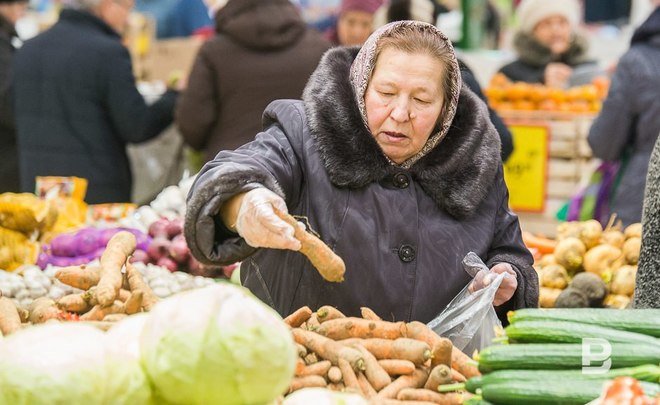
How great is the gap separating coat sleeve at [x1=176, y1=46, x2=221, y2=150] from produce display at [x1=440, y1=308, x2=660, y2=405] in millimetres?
3450

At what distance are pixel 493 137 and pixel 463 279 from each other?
47 centimetres

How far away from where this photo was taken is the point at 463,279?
2.83 m

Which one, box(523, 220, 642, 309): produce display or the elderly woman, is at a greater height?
the elderly woman

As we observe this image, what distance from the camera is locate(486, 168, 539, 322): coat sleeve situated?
2900mm

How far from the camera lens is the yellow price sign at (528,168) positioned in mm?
6785

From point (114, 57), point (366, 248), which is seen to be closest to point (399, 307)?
point (366, 248)

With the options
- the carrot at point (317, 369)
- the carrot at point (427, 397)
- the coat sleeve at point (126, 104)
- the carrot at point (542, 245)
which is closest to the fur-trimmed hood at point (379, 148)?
the carrot at point (317, 369)

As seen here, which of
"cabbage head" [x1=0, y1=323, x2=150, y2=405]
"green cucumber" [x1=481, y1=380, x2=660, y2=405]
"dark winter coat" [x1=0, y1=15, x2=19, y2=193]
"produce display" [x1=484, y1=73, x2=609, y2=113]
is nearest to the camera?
"cabbage head" [x1=0, y1=323, x2=150, y2=405]

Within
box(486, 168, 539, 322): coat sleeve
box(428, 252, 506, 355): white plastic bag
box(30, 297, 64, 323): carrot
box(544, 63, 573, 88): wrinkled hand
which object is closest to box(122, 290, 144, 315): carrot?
box(30, 297, 64, 323): carrot

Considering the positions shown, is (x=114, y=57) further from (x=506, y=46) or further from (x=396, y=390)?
(x=506, y=46)

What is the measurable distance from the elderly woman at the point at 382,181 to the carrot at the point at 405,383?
0.48m

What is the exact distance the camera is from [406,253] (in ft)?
9.08

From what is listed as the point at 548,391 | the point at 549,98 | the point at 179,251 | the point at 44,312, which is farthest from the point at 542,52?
the point at 548,391

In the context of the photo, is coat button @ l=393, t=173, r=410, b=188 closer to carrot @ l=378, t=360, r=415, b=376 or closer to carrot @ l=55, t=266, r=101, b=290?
carrot @ l=378, t=360, r=415, b=376
